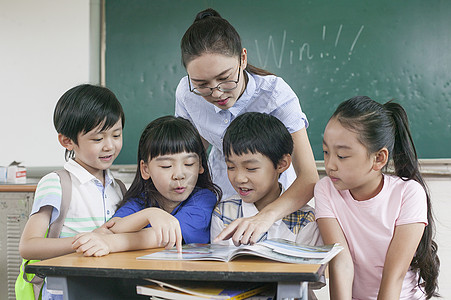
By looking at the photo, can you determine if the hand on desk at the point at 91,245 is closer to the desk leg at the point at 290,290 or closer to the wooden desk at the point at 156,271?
the wooden desk at the point at 156,271

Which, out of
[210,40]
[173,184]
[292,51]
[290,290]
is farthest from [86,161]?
[292,51]

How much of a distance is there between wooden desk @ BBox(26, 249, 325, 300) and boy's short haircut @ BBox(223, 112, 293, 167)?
0.57 meters

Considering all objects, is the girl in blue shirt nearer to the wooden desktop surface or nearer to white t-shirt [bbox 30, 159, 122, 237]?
white t-shirt [bbox 30, 159, 122, 237]

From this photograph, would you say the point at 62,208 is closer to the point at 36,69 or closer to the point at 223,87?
the point at 223,87

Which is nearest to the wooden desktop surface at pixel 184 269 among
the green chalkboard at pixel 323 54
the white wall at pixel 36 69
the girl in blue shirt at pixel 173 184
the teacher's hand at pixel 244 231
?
the teacher's hand at pixel 244 231

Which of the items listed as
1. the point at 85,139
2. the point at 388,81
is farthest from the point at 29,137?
the point at 388,81

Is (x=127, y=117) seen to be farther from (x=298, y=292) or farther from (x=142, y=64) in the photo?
(x=298, y=292)

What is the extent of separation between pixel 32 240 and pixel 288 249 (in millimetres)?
832

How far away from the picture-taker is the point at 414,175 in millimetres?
1500

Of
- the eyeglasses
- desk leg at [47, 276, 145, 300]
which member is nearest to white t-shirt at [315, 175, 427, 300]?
the eyeglasses

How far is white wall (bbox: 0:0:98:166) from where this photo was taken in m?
3.32

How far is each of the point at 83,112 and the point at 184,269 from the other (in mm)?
874

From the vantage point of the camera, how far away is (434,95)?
2717mm

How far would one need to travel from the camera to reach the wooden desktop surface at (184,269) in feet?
3.01
